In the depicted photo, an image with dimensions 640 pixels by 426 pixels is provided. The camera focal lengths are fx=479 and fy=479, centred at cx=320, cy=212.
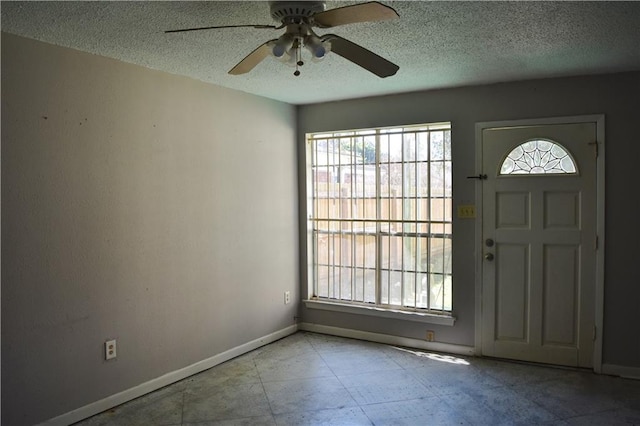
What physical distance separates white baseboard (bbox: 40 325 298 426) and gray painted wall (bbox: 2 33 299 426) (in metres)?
0.05

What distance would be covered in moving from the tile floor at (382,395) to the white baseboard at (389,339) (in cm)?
11

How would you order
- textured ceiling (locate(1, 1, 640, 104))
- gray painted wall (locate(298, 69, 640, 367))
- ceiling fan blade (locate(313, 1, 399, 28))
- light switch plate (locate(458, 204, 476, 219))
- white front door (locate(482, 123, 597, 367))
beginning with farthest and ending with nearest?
light switch plate (locate(458, 204, 476, 219)) → white front door (locate(482, 123, 597, 367)) → gray painted wall (locate(298, 69, 640, 367)) → textured ceiling (locate(1, 1, 640, 104)) → ceiling fan blade (locate(313, 1, 399, 28))

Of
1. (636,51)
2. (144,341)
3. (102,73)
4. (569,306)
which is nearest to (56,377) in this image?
(144,341)

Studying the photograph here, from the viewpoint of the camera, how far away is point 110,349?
3.07 metres

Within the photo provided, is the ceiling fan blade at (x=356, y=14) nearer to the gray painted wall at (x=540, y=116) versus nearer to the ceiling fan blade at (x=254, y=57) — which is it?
the ceiling fan blade at (x=254, y=57)

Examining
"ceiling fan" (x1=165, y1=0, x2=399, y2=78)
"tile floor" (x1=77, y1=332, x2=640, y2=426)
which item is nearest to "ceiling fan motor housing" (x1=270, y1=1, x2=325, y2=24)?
"ceiling fan" (x1=165, y1=0, x2=399, y2=78)

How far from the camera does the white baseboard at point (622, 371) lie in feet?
11.4

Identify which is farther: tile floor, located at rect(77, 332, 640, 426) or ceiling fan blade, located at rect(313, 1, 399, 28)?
tile floor, located at rect(77, 332, 640, 426)

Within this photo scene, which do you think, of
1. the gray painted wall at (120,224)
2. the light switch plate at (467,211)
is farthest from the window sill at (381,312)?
the light switch plate at (467,211)

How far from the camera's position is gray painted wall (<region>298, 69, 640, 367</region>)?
3477 mm

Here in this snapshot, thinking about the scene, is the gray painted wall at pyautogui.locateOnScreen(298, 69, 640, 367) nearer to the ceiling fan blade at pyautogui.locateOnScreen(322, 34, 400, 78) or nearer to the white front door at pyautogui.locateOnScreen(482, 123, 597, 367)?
the white front door at pyautogui.locateOnScreen(482, 123, 597, 367)

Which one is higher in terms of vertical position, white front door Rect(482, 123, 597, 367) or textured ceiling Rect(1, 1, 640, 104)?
textured ceiling Rect(1, 1, 640, 104)

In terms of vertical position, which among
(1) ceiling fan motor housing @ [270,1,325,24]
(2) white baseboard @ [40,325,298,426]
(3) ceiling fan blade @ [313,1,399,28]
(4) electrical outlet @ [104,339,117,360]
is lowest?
(2) white baseboard @ [40,325,298,426]

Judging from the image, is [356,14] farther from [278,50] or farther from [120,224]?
[120,224]
